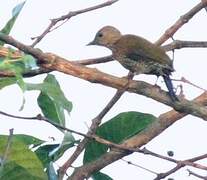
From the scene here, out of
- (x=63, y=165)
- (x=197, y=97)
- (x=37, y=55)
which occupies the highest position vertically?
(x=37, y=55)

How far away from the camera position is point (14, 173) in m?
1.16

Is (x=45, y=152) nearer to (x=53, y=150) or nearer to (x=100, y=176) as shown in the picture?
(x=53, y=150)

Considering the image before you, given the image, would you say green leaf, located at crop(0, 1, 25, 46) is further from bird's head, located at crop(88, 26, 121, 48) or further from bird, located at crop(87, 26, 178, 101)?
bird's head, located at crop(88, 26, 121, 48)

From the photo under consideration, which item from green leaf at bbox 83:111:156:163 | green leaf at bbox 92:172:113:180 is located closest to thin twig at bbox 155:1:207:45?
green leaf at bbox 83:111:156:163

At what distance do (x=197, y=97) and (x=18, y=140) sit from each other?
20.1 inches

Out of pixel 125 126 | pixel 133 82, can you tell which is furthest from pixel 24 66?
pixel 125 126

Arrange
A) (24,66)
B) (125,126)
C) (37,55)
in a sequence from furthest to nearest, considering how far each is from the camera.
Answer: (125,126), (37,55), (24,66)

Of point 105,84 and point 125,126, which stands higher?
point 105,84

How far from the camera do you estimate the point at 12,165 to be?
117 cm

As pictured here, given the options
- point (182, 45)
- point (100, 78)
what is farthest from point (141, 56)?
point (100, 78)

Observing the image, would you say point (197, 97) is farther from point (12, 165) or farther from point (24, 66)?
point (24, 66)

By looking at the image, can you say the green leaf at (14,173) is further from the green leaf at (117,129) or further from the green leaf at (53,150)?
the green leaf at (117,129)

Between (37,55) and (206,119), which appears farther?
(206,119)

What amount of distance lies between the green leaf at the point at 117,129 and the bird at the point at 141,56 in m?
0.10
